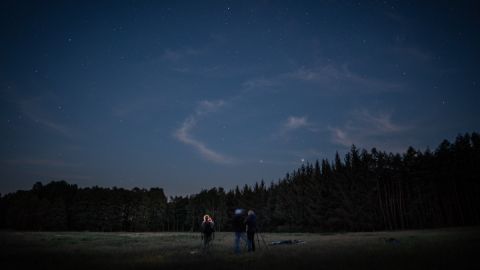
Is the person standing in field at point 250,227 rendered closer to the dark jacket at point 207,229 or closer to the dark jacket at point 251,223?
the dark jacket at point 251,223

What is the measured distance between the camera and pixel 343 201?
74.6 meters

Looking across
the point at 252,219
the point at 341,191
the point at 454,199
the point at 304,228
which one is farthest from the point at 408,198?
the point at 252,219

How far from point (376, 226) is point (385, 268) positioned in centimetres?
6769

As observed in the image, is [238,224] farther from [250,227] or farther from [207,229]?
[207,229]

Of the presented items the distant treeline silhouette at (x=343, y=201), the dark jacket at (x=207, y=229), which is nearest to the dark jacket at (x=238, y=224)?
the dark jacket at (x=207, y=229)

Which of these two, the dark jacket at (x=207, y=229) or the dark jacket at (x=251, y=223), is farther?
the dark jacket at (x=207, y=229)

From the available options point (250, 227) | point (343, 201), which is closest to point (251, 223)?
point (250, 227)

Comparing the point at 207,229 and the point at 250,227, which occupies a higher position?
the point at 250,227

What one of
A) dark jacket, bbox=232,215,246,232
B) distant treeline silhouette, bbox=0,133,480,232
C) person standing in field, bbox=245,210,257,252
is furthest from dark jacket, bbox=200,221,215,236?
distant treeline silhouette, bbox=0,133,480,232

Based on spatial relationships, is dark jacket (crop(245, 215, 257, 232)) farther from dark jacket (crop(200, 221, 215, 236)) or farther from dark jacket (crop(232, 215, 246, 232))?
dark jacket (crop(200, 221, 215, 236))

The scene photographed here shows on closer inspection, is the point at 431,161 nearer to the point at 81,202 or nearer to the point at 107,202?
the point at 107,202

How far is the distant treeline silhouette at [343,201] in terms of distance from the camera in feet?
216

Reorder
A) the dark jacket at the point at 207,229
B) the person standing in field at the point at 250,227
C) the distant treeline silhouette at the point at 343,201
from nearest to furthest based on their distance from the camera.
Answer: the person standing in field at the point at 250,227, the dark jacket at the point at 207,229, the distant treeline silhouette at the point at 343,201

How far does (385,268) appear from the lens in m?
11.7
